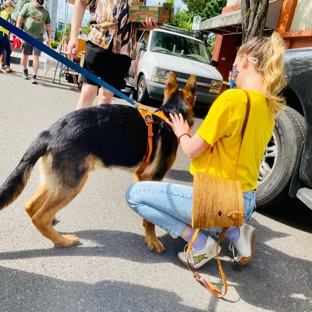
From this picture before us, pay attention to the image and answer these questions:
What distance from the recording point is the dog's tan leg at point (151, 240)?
256cm

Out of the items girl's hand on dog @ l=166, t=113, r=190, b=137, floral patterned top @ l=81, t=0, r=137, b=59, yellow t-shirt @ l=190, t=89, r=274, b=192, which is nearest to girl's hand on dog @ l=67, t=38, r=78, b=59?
floral patterned top @ l=81, t=0, r=137, b=59

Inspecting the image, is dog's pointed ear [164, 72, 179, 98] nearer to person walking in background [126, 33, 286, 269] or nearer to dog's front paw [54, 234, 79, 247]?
person walking in background [126, 33, 286, 269]

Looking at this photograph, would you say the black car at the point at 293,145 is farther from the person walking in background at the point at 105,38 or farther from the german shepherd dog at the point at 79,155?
the person walking in background at the point at 105,38

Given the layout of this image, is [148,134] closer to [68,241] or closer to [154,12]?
[68,241]

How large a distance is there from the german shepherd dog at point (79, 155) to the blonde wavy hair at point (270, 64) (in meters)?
0.90

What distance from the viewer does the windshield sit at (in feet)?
31.4

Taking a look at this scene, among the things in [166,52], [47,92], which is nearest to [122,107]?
[47,92]

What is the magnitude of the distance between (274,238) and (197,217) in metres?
1.46

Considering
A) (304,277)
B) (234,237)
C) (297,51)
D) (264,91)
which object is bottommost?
(304,277)

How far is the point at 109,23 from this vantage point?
3.30 metres

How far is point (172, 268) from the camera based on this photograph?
2.41 meters

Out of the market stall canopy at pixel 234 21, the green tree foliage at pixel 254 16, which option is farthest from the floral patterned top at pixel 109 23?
the market stall canopy at pixel 234 21

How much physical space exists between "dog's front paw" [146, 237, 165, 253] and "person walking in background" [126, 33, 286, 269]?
0.18 m

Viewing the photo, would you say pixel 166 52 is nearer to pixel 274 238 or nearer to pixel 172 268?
pixel 274 238
